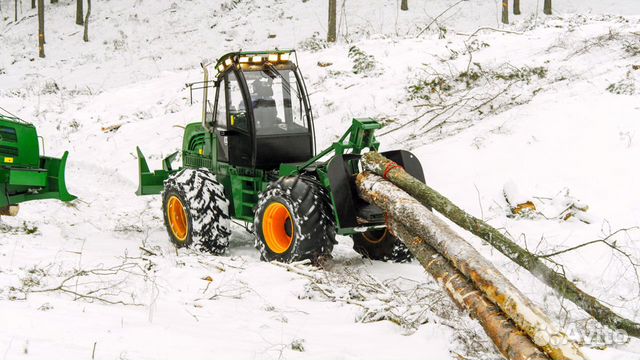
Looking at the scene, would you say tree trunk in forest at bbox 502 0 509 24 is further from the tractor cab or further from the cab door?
the cab door

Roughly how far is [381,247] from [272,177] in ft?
5.48

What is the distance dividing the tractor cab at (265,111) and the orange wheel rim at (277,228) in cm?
90

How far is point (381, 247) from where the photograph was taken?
8.02 m

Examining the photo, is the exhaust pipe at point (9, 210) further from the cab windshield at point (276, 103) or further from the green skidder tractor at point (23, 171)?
the cab windshield at point (276, 103)

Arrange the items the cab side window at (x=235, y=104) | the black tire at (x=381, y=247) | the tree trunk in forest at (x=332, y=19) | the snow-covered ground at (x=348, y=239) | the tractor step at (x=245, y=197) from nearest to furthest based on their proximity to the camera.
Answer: the snow-covered ground at (x=348, y=239) < the black tire at (x=381, y=247) < the cab side window at (x=235, y=104) < the tractor step at (x=245, y=197) < the tree trunk in forest at (x=332, y=19)

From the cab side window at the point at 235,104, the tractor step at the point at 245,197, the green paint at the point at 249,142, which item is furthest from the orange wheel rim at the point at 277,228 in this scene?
the cab side window at the point at 235,104

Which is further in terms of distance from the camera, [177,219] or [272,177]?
[177,219]

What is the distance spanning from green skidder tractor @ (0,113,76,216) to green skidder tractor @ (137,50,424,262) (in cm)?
162

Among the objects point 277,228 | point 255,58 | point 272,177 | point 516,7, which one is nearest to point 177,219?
point 272,177

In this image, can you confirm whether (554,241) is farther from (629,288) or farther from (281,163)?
(281,163)

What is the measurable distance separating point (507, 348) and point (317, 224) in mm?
3585

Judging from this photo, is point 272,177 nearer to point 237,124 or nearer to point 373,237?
point 237,124

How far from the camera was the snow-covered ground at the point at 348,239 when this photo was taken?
15.0 ft

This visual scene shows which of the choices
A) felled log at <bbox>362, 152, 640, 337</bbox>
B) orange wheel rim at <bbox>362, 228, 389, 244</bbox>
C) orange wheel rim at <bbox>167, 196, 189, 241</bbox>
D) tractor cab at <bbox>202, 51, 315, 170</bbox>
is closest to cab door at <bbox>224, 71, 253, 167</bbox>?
tractor cab at <bbox>202, 51, 315, 170</bbox>
